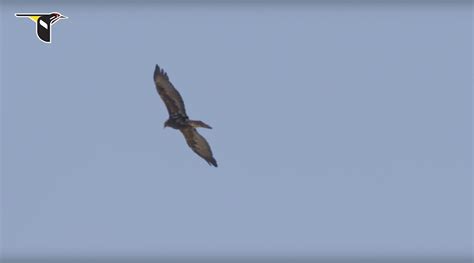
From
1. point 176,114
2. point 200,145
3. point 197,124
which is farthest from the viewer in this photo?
point 200,145

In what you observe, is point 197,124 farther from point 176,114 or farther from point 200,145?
point 200,145

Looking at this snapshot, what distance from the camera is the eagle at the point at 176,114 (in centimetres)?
6569

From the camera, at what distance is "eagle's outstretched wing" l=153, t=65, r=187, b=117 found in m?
65.7

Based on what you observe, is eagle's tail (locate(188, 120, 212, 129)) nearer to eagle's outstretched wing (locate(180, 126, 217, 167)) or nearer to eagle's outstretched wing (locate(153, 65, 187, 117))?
eagle's outstretched wing (locate(153, 65, 187, 117))

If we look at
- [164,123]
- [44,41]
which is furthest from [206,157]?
[44,41]

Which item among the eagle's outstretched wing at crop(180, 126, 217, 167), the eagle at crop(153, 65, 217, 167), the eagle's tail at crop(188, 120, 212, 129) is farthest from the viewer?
the eagle's outstretched wing at crop(180, 126, 217, 167)

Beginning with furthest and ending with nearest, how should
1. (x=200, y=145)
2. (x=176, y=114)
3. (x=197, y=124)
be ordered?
(x=200, y=145), (x=176, y=114), (x=197, y=124)

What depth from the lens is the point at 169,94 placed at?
65812 millimetres

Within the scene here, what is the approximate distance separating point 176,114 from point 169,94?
0.70m

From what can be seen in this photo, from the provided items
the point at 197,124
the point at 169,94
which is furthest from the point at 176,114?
the point at 197,124

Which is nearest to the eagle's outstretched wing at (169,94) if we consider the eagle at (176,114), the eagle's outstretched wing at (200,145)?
the eagle at (176,114)

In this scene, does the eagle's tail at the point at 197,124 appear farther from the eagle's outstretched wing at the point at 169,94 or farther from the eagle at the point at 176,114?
the eagle's outstretched wing at the point at 169,94

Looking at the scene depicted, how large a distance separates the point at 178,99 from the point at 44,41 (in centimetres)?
517

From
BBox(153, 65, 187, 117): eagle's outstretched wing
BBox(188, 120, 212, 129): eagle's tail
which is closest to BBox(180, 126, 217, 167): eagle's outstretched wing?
BBox(153, 65, 187, 117): eagle's outstretched wing
